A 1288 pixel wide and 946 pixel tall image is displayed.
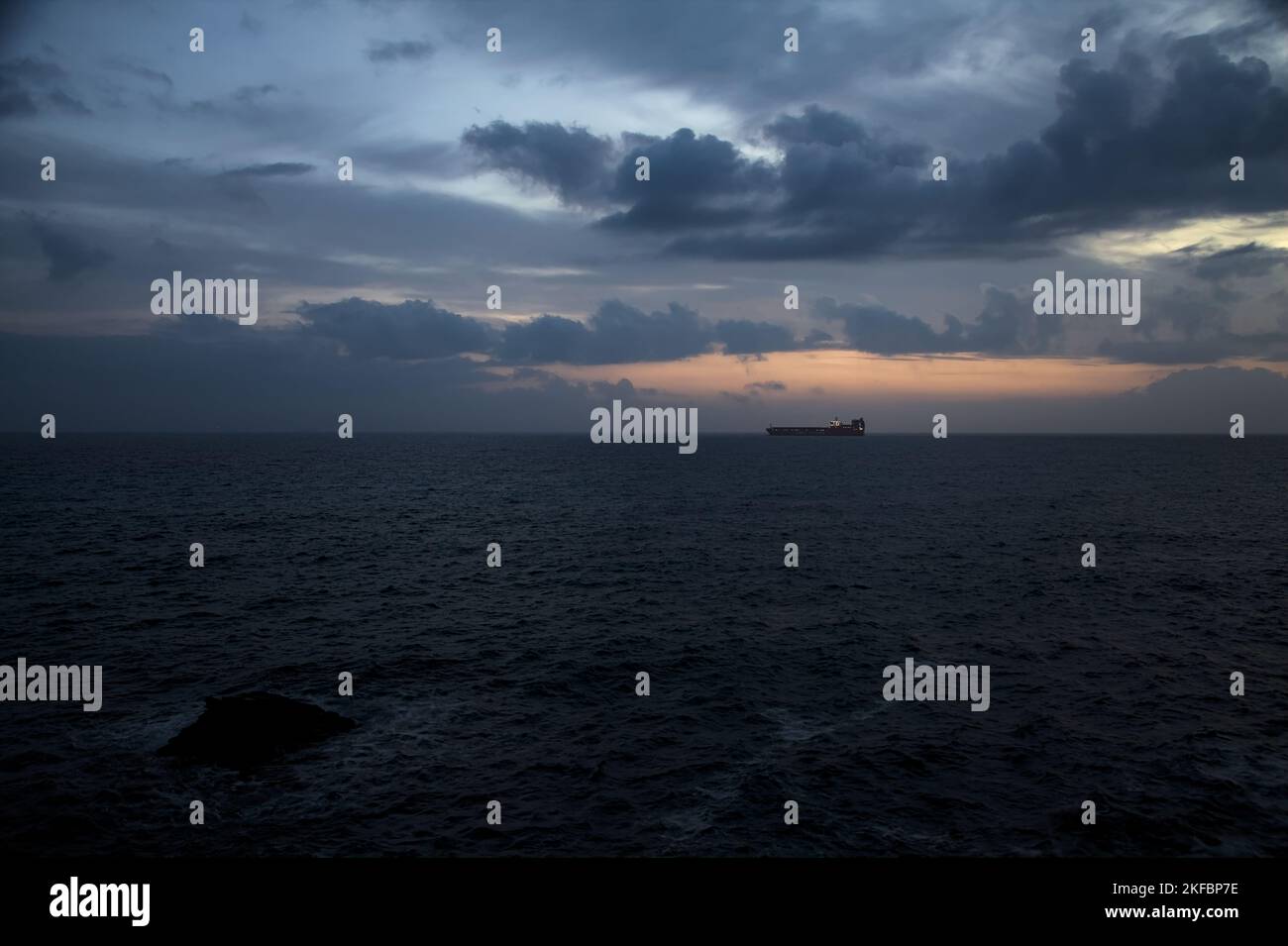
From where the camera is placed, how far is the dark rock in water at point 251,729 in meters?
26.1

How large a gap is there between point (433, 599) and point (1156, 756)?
40119mm

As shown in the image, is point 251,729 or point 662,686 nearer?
point 251,729

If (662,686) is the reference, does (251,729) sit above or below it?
above

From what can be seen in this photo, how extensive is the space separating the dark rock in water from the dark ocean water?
88 centimetres

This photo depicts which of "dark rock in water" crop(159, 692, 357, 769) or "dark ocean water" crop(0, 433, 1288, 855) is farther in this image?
"dark rock in water" crop(159, 692, 357, 769)

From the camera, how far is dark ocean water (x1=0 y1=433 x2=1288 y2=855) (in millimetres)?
21984

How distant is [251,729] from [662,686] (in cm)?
1669

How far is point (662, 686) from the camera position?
1326 inches

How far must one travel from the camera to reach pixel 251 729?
2705 centimetres

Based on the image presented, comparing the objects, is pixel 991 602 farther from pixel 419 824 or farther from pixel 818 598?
pixel 419 824

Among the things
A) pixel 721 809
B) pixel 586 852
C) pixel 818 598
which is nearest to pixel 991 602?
pixel 818 598

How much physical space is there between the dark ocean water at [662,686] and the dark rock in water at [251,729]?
2.89 feet

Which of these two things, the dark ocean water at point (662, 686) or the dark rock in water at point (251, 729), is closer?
the dark ocean water at point (662, 686)

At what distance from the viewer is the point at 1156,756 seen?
2625 cm
